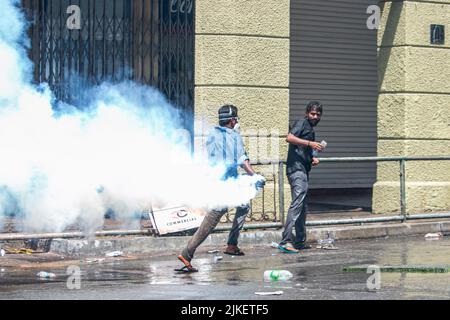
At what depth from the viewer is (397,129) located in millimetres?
18641

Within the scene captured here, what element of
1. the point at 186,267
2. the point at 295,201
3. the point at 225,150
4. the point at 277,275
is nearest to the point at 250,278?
the point at 277,275

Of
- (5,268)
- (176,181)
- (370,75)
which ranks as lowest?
(5,268)

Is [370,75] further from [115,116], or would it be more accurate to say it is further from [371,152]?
[115,116]

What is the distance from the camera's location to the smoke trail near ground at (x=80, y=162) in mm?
13320

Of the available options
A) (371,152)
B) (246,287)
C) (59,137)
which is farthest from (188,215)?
(371,152)

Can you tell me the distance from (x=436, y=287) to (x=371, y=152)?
12958 millimetres

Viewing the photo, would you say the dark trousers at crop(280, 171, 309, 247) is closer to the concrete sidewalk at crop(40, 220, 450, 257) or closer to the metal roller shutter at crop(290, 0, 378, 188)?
the concrete sidewalk at crop(40, 220, 450, 257)

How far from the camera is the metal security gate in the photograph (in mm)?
17438

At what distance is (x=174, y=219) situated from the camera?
594 inches

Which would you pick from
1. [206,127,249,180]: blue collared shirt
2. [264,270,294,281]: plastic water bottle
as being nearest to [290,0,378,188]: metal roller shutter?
[206,127,249,180]: blue collared shirt

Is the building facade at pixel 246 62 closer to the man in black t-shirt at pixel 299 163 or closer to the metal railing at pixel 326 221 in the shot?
the metal railing at pixel 326 221

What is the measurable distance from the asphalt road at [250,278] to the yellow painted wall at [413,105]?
120 inches

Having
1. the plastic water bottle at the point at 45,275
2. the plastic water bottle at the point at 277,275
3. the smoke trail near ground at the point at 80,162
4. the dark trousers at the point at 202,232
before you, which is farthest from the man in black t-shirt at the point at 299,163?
the plastic water bottle at the point at 45,275

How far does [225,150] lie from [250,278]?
1.90 m
